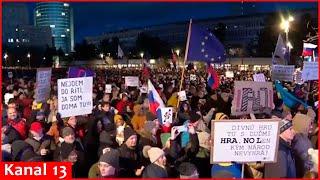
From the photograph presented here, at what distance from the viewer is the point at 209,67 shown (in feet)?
54.0

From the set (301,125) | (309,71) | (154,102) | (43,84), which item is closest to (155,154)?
(301,125)

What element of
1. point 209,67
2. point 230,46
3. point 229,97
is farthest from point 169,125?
point 230,46

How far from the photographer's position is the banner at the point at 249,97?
937 centimetres

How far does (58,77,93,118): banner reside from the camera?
967 centimetres

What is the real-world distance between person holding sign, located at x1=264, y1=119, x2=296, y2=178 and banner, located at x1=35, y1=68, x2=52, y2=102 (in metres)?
5.93

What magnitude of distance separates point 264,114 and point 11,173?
4447 mm

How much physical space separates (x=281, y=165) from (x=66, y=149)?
2622mm

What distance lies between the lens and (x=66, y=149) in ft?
25.1

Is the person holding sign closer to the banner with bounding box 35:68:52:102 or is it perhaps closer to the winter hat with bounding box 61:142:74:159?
the winter hat with bounding box 61:142:74:159

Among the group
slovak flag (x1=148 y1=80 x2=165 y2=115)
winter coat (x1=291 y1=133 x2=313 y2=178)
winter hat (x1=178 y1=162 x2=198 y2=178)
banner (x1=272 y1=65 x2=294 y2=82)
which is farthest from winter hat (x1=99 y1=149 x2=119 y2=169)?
banner (x1=272 y1=65 x2=294 y2=82)

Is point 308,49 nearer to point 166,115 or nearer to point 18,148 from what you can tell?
point 166,115

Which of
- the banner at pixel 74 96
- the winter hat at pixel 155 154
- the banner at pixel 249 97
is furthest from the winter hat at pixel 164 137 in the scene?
the banner at pixel 74 96

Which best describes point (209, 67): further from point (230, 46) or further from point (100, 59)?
point (230, 46)

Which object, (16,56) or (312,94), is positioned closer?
(312,94)
